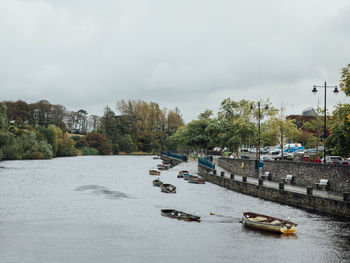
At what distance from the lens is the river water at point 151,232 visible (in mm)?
25453

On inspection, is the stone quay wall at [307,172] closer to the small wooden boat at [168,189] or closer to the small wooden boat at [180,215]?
the small wooden boat at [168,189]

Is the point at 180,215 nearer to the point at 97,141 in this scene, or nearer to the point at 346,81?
the point at 346,81

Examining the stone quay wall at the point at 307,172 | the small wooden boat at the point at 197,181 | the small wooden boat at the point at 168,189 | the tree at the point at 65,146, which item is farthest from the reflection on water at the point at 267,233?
the tree at the point at 65,146

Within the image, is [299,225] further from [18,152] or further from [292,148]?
[18,152]

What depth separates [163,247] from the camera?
27.3 m

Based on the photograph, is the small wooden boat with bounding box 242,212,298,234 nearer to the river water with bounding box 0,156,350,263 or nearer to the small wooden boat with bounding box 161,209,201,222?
the river water with bounding box 0,156,350,263

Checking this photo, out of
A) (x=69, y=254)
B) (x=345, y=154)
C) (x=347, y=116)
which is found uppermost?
(x=347, y=116)

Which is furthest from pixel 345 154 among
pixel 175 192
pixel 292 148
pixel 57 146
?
pixel 57 146

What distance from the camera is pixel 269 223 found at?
99.2ft

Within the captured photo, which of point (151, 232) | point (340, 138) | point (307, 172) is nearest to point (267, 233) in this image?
point (151, 232)

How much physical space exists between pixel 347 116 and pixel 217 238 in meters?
19.9

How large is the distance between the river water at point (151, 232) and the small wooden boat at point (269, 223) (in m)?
0.57

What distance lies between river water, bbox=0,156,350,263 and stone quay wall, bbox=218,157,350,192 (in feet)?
18.3

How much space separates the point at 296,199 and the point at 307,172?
7353 millimetres
